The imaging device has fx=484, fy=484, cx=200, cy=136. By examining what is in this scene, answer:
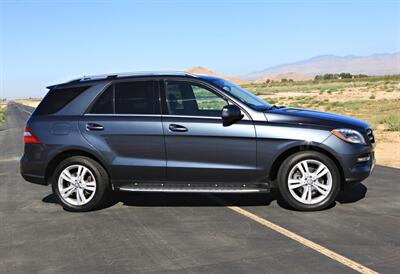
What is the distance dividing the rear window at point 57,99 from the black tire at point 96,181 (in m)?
0.78

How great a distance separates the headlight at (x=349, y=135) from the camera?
617 cm

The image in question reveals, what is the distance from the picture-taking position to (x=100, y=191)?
261 inches

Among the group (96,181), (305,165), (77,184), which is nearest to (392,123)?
(305,165)

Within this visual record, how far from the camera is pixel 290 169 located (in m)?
6.25

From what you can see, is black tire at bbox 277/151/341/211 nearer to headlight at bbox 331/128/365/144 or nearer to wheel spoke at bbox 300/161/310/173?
wheel spoke at bbox 300/161/310/173

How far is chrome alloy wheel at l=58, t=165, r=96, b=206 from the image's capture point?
6.69 meters

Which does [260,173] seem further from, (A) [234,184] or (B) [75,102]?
(B) [75,102]

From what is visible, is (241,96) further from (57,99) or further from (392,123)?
(392,123)

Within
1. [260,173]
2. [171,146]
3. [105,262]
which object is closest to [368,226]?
[260,173]

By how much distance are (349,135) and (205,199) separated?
2322 millimetres

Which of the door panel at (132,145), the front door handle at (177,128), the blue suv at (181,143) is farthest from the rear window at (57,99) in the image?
the front door handle at (177,128)

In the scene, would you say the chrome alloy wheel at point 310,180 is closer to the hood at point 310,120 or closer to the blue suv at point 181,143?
the blue suv at point 181,143

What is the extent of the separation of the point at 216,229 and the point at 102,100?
2498 mm

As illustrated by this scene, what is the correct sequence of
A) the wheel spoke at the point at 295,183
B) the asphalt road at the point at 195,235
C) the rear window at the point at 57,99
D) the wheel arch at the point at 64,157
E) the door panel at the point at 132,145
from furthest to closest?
1. the rear window at the point at 57,99
2. the wheel arch at the point at 64,157
3. the door panel at the point at 132,145
4. the wheel spoke at the point at 295,183
5. the asphalt road at the point at 195,235
